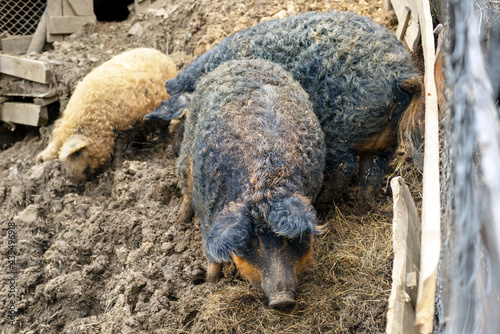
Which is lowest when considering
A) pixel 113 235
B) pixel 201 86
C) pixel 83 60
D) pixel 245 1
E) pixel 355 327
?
pixel 113 235

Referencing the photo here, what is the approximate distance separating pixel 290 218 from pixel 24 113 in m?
5.76

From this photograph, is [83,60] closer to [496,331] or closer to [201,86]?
[201,86]

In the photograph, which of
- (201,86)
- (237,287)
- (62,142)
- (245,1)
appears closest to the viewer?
(237,287)

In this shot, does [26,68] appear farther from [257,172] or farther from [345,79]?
[257,172]

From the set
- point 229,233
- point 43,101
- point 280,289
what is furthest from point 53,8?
point 280,289

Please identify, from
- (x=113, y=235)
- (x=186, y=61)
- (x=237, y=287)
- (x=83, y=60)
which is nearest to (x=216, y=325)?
(x=237, y=287)

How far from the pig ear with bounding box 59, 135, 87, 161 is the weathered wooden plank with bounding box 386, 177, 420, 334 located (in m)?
4.17

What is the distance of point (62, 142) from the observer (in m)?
5.78

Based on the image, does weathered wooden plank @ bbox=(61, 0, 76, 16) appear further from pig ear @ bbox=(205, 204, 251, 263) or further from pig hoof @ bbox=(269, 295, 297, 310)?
pig hoof @ bbox=(269, 295, 297, 310)

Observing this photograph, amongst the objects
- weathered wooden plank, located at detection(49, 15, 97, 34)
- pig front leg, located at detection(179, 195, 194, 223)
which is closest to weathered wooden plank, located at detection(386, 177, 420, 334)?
pig front leg, located at detection(179, 195, 194, 223)

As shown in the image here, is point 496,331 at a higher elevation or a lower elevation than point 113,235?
higher

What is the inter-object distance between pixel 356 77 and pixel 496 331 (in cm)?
274

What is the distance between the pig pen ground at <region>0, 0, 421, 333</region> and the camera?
10.3 feet

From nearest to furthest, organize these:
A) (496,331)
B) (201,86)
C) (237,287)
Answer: (496,331) → (237,287) → (201,86)
